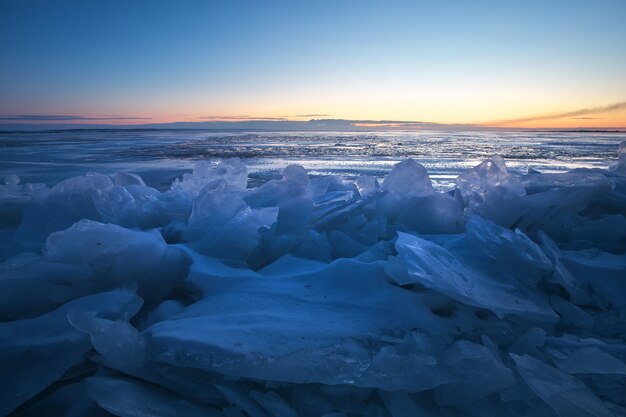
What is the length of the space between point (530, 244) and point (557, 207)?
2.65ft

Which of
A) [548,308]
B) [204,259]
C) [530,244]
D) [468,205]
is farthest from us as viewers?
[468,205]

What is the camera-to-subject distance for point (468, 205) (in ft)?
7.52

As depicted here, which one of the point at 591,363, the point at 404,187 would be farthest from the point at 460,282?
the point at 404,187

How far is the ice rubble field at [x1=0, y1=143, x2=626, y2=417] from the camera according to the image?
3.59 feet

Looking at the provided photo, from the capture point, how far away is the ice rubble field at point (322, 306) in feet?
3.59

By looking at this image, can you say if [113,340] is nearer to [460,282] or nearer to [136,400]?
[136,400]

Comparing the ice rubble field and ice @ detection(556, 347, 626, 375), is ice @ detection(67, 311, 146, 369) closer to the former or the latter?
the ice rubble field

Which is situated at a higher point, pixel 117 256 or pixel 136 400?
pixel 117 256

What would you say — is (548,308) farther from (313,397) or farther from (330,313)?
(313,397)

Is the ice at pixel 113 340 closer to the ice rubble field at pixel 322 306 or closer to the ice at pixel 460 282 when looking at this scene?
the ice rubble field at pixel 322 306

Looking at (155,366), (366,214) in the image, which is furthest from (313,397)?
(366,214)

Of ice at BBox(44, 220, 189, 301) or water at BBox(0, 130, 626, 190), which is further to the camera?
water at BBox(0, 130, 626, 190)

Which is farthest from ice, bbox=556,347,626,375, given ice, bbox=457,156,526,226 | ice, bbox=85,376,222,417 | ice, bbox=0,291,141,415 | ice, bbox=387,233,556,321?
ice, bbox=0,291,141,415

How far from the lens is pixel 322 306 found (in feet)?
4.95
